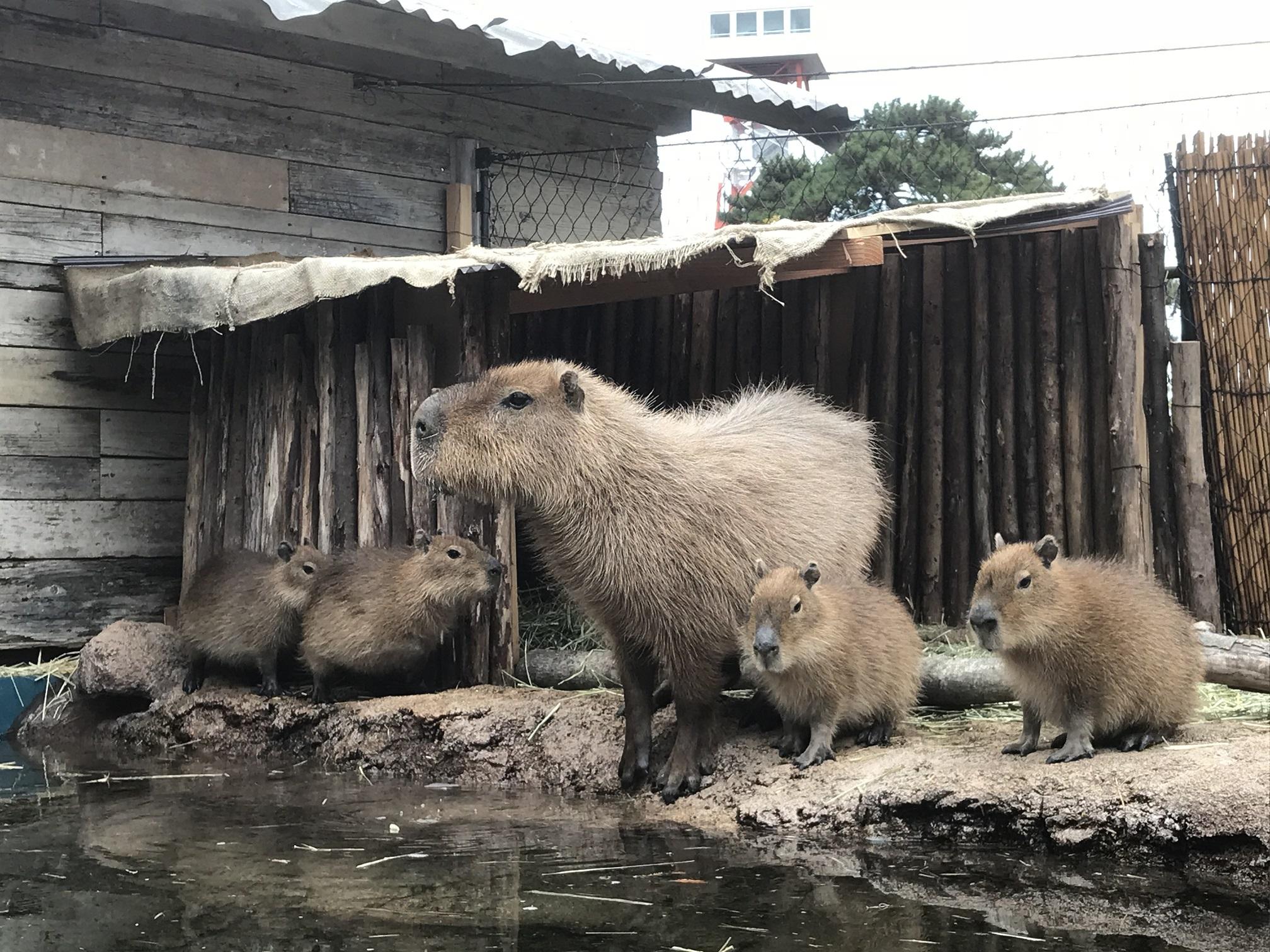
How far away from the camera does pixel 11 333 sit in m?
7.59

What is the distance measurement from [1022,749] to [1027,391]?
7.96 ft

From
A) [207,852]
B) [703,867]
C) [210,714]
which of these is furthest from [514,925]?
[210,714]

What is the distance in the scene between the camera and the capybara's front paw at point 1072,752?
465cm

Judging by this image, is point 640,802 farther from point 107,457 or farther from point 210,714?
point 107,457

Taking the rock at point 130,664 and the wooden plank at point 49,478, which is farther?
the wooden plank at point 49,478

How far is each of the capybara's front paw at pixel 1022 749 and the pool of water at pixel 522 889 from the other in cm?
62

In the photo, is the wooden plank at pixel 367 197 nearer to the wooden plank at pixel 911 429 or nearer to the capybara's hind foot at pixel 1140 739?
the wooden plank at pixel 911 429

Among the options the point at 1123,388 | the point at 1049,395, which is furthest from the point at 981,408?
the point at 1123,388

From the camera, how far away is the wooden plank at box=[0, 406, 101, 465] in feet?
25.0

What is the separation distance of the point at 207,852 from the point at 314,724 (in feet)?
6.56

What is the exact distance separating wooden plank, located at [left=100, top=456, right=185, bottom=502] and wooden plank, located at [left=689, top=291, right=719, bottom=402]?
3.12 meters

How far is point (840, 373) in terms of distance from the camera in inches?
283

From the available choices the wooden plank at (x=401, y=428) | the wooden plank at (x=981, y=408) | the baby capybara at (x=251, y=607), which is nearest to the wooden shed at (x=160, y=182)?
the wooden plank at (x=401, y=428)

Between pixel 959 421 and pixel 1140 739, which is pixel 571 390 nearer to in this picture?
pixel 1140 739
